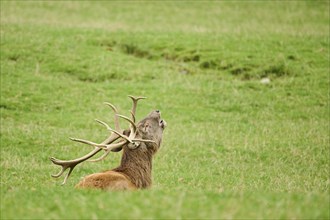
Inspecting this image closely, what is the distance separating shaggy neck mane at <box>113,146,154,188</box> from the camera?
959 centimetres

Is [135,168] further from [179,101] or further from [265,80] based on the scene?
[265,80]

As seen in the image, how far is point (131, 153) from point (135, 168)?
10.1 inches

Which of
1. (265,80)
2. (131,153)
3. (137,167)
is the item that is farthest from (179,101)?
(137,167)

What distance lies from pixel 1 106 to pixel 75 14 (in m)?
13.2

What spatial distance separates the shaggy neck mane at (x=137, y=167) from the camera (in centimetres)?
959

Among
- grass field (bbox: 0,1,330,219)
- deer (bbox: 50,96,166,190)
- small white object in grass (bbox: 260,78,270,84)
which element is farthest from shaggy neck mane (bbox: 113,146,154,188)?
small white object in grass (bbox: 260,78,270,84)

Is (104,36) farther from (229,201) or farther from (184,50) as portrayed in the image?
(229,201)

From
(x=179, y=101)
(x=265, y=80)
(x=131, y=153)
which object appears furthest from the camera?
(x=265, y=80)

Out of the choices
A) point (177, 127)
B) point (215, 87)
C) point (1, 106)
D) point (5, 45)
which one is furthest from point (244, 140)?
point (5, 45)

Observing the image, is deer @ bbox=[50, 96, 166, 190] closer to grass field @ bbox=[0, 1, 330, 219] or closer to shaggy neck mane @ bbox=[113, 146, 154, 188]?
shaggy neck mane @ bbox=[113, 146, 154, 188]

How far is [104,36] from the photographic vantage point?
1025 inches

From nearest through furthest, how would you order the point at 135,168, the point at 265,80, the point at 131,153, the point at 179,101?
the point at 135,168
the point at 131,153
the point at 179,101
the point at 265,80

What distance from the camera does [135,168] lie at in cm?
970

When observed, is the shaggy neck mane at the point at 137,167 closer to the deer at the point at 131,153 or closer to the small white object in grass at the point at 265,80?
the deer at the point at 131,153
